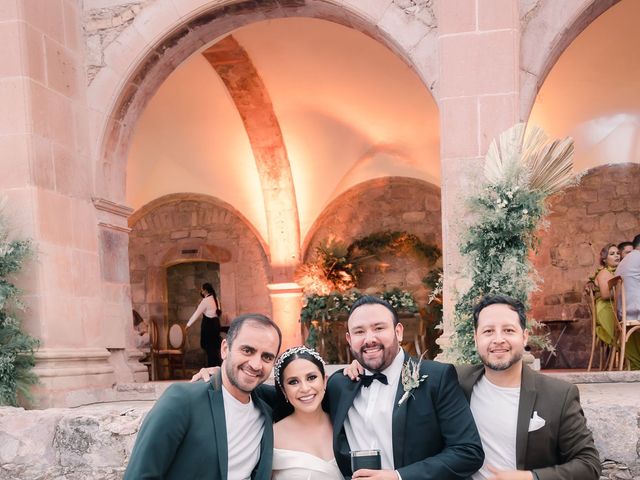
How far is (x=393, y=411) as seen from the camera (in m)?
2.92

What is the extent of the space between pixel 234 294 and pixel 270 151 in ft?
8.13

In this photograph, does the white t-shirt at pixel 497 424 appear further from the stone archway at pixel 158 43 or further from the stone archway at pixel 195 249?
the stone archway at pixel 195 249

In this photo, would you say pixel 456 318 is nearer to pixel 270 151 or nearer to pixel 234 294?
pixel 270 151

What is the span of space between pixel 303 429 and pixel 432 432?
1.70 ft

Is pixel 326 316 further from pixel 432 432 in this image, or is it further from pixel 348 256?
pixel 432 432

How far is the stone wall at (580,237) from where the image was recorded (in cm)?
1013

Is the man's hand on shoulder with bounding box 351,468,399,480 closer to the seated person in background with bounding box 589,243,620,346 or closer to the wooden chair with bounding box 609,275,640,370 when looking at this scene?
the wooden chair with bounding box 609,275,640,370

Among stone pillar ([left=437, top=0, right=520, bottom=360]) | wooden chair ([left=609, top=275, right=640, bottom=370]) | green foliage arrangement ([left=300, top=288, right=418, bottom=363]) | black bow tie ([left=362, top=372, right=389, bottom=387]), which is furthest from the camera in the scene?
green foliage arrangement ([left=300, top=288, right=418, bottom=363])

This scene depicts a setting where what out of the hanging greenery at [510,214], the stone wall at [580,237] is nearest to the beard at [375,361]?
the hanging greenery at [510,214]

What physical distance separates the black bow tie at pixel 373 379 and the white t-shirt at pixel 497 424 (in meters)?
0.37

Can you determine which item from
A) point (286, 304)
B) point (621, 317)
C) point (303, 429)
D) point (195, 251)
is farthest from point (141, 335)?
point (303, 429)

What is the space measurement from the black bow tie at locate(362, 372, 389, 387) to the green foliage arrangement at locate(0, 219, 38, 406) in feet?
10.8

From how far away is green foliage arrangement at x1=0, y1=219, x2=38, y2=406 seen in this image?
534cm

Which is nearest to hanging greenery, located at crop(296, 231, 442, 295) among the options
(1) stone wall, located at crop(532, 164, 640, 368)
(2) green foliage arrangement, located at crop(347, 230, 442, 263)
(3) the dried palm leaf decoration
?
(2) green foliage arrangement, located at crop(347, 230, 442, 263)
